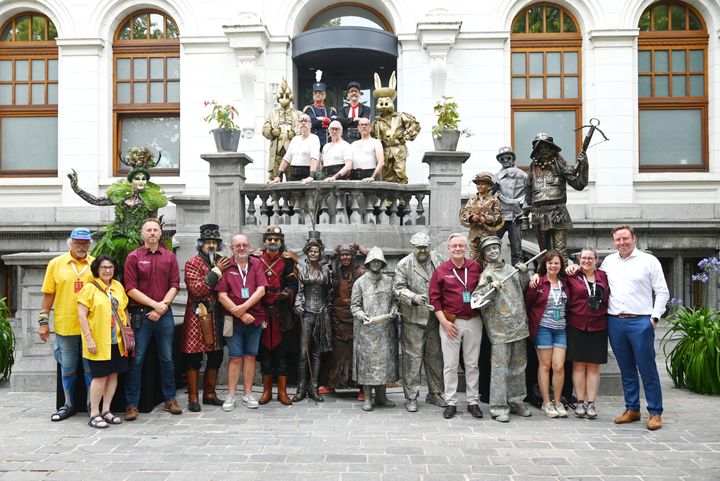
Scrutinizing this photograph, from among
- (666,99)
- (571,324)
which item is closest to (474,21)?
(666,99)

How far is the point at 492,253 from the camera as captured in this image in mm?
8242

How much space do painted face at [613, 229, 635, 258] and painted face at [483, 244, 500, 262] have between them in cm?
126

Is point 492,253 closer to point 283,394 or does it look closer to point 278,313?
point 278,313

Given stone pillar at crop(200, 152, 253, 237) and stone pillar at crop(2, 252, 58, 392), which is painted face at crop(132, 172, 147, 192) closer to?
stone pillar at crop(2, 252, 58, 392)

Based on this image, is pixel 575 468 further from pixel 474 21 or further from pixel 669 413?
pixel 474 21

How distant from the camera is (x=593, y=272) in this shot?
830cm

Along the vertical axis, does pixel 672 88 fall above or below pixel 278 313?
above

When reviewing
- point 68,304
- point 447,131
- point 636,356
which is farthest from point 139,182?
point 636,356

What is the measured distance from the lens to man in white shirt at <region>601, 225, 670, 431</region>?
785 centimetres

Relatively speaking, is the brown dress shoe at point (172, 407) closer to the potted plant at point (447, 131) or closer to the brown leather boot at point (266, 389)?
the brown leather boot at point (266, 389)

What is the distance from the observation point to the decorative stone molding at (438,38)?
15.8m

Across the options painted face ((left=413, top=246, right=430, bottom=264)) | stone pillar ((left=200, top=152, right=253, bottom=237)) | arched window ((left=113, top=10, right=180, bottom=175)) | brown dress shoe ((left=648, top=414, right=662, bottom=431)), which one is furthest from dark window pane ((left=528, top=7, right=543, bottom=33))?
brown dress shoe ((left=648, top=414, right=662, bottom=431))

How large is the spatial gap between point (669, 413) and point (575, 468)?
9.65 ft

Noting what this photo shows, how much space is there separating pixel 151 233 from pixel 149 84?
9847mm
